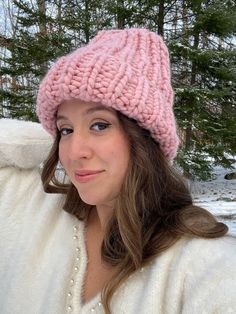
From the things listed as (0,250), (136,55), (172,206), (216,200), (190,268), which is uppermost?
(136,55)

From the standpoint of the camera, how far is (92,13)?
33.4ft

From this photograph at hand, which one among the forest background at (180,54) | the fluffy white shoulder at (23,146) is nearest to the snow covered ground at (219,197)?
the forest background at (180,54)

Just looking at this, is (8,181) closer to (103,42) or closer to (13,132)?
(13,132)

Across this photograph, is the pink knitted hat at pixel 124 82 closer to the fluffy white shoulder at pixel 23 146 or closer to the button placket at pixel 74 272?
the fluffy white shoulder at pixel 23 146

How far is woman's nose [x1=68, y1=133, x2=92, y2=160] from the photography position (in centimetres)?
134

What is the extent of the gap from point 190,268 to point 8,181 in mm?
1110

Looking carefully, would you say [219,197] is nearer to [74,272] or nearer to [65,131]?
[74,272]

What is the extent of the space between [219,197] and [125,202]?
843 cm

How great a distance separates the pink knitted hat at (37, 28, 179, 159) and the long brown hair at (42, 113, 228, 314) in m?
0.07

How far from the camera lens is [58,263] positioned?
161cm

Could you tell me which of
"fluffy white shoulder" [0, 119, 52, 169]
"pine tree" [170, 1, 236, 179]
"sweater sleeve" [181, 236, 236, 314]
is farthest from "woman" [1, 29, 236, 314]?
"pine tree" [170, 1, 236, 179]

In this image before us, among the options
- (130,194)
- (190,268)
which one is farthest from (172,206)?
(190,268)

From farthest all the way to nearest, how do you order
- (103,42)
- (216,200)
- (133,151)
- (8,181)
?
(216,200) < (8,181) < (103,42) < (133,151)

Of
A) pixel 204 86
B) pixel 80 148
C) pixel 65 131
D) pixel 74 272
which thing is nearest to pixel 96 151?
pixel 80 148
